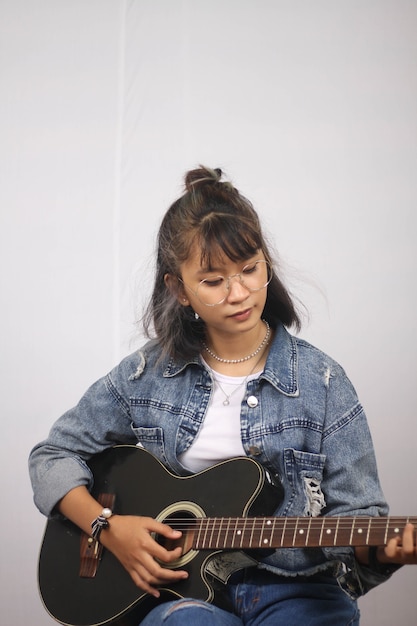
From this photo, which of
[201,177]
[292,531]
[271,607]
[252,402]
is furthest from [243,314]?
[271,607]

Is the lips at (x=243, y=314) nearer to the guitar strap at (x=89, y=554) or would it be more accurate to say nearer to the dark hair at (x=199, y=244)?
the dark hair at (x=199, y=244)

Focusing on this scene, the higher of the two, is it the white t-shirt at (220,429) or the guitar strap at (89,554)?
the white t-shirt at (220,429)

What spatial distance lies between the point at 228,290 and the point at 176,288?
0.18m

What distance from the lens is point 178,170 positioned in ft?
9.05

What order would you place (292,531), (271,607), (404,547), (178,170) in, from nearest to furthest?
1. (404,547)
2. (292,531)
3. (271,607)
4. (178,170)

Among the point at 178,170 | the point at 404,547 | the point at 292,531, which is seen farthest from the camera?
the point at 178,170

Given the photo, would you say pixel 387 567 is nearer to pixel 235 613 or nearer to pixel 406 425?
pixel 235 613

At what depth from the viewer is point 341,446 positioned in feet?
4.99

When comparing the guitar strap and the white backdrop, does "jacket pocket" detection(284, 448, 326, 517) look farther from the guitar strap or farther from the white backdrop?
the white backdrop

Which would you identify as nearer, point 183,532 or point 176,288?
point 183,532

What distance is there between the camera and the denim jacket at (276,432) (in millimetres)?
1507

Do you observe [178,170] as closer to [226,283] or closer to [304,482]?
[226,283]

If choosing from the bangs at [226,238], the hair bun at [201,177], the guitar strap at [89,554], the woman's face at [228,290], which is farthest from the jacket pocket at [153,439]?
the hair bun at [201,177]

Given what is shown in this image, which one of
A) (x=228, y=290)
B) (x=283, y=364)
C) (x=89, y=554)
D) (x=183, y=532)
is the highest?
(x=228, y=290)
